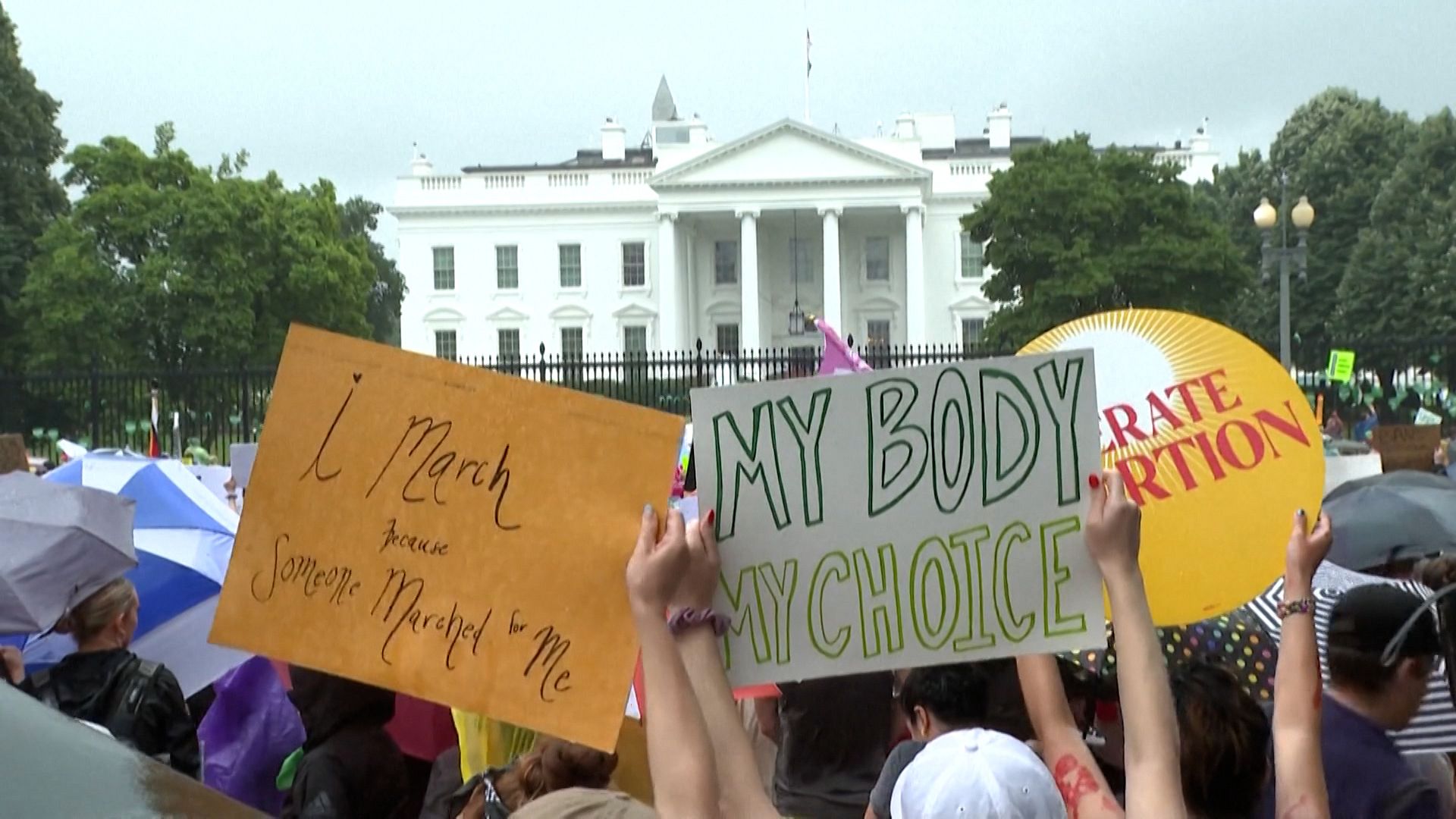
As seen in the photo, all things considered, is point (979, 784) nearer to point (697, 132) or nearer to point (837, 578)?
point (837, 578)

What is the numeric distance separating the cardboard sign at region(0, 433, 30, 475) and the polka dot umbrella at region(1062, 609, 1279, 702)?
14.0 feet

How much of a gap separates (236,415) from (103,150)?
20.3 meters

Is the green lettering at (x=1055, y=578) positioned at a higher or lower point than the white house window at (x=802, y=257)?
lower

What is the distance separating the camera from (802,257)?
6266cm

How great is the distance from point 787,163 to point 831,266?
4.43m

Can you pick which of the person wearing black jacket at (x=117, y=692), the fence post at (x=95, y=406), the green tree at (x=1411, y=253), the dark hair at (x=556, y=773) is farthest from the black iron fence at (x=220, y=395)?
the green tree at (x=1411, y=253)

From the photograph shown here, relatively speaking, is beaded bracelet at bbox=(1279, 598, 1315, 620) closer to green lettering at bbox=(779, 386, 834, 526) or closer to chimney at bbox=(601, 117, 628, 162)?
green lettering at bbox=(779, 386, 834, 526)

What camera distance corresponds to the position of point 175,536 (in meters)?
4.85

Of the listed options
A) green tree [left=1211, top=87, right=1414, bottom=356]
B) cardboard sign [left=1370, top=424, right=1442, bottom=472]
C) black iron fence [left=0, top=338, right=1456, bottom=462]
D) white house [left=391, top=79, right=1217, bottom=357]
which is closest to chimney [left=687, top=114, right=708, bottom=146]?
white house [left=391, top=79, right=1217, bottom=357]

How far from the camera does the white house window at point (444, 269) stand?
208ft

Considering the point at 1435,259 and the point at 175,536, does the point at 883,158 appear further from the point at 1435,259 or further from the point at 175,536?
the point at 175,536

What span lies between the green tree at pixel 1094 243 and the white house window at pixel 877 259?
20.4 metres

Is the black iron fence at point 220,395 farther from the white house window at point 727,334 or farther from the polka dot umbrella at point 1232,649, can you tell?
the white house window at point 727,334

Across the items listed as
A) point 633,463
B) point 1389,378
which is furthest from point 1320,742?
point 1389,378
